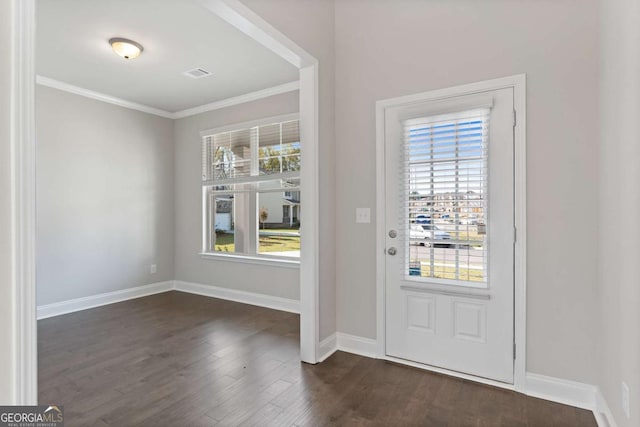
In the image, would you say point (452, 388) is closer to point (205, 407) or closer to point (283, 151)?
point (205, 407)

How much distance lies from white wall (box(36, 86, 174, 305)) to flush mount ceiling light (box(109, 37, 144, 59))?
5.39ft

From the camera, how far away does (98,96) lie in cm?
446

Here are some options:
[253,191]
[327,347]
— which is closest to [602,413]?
[327,347]

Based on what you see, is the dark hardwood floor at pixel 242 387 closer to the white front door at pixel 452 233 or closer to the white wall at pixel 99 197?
the white front door at pixel 452 233

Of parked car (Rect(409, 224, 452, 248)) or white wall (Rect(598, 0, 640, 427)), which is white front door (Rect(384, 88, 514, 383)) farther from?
white wall (Rect(598, 0, 640, 427))

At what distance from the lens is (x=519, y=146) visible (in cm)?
229

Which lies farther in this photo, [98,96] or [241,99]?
[241,99]

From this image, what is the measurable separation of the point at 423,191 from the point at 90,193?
4.35 meters

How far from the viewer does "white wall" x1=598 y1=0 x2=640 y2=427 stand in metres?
1.48

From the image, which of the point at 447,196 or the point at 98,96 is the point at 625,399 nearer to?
the point at 447,196

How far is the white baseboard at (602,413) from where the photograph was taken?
182 cm

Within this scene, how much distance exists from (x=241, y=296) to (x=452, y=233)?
10.5 ft

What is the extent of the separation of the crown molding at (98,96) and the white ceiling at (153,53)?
0.08 m

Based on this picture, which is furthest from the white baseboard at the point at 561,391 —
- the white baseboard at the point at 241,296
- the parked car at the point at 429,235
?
the white baseboard at the point at 241,296
